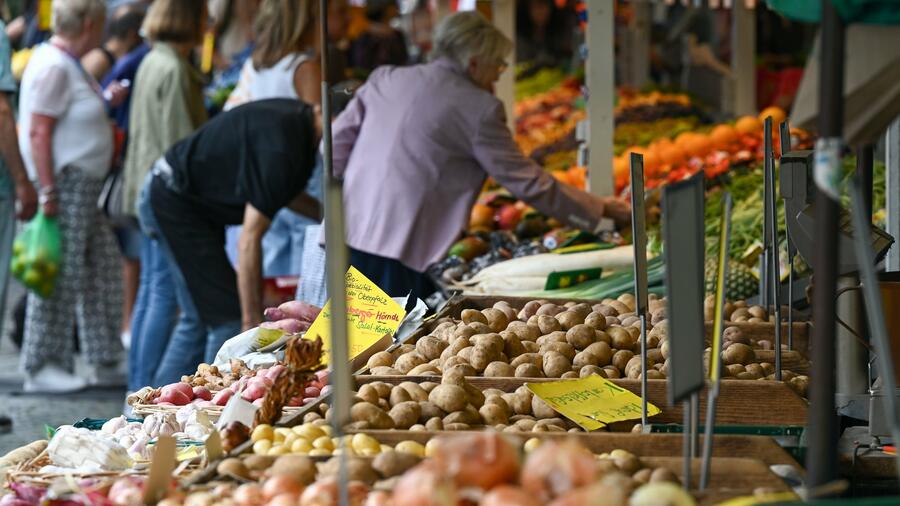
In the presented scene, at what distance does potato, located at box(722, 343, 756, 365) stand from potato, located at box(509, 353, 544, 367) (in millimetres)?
482

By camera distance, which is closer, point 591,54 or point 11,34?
point 591,54

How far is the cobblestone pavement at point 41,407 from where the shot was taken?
6324mm

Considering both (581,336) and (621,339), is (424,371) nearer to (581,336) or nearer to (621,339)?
(581,336)

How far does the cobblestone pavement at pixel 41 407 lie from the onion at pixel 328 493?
4.20m

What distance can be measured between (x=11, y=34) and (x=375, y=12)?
10.6 ft

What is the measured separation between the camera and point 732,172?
21.4ft

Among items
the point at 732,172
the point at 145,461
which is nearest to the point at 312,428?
the point at 145,461

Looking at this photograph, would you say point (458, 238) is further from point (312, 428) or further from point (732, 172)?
point (312, 428)

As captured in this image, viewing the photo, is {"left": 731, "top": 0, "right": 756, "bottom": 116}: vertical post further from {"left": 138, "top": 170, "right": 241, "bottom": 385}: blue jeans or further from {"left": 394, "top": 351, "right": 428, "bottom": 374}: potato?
{"left": 394, "top": 351, "right": 428, "bottom": 374}: potato

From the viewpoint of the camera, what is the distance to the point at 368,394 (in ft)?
9.45

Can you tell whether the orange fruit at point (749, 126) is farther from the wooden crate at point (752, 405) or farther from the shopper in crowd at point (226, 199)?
the wooden crate at point (752, 405)

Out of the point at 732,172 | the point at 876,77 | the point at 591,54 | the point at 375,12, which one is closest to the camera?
the point at 876,77

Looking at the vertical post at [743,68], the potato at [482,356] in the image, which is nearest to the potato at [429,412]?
the potato at [482,356]

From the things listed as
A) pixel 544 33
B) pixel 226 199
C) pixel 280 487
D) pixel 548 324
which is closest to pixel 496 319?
pixel 548 324
